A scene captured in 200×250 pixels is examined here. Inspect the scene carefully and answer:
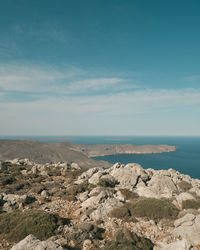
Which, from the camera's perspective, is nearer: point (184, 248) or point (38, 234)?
point (184, 248)

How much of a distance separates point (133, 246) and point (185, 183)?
1957 centimetres

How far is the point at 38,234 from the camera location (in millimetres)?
9859

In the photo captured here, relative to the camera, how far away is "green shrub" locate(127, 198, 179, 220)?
1312cm

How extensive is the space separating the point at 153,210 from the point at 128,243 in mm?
5814

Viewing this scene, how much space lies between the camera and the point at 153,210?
13602mm

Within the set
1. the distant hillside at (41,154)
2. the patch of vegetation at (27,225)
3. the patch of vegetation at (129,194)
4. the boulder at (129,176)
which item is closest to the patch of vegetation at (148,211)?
the patch of vegetation at (129,194)

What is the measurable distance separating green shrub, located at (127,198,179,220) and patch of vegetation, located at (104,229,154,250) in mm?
4025

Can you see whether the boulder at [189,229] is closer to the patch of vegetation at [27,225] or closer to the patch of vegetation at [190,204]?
the patch of vegetation at [190,204]

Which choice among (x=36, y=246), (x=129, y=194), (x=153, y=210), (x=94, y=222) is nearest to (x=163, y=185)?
(x=129, y=194)

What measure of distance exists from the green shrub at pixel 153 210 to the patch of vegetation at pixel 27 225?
6557mm

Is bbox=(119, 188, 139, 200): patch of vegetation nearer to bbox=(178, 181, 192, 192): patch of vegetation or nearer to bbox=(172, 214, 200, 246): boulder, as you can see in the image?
bbox=(172, 214, 200, 246): boulder

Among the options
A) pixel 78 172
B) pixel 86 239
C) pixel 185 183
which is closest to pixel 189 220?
pixel 86 239

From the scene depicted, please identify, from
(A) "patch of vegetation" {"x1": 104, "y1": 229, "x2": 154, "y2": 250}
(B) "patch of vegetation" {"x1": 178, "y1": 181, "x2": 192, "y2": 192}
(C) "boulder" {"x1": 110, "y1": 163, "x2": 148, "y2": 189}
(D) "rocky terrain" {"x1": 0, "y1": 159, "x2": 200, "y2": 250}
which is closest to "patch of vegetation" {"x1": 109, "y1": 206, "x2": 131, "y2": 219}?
(D) "rocky terrain" {"x1": 0, "y1": 159, "x2": 200, "y2": 250}

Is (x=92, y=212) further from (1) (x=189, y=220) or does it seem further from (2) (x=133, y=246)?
(1) (x=189, y=220)
